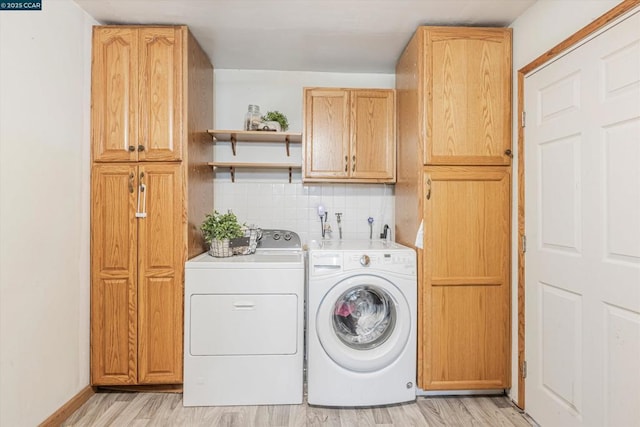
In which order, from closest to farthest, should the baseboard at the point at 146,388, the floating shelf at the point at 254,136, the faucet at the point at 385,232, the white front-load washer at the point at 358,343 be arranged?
the white front-load washer at the point at 358,343 < the baseboard at the point at 146,388 < the floating shelf at the point at 254,136 < the faucet at the point at 385,232

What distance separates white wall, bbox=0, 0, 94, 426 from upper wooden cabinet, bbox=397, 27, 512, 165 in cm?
207

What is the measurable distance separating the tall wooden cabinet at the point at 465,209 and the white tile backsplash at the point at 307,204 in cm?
79

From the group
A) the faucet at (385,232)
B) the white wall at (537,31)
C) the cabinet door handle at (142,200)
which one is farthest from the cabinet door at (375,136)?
the cabinet door handle at (142,200)

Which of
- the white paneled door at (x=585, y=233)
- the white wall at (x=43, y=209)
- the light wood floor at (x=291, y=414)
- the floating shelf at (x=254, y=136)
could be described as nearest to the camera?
the white paneled door at (x=585, y=233)

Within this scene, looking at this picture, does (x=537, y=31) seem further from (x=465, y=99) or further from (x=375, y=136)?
(x=375, y=136)

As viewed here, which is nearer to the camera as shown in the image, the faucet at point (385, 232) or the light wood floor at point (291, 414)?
the light wood floor at point (291, 414)

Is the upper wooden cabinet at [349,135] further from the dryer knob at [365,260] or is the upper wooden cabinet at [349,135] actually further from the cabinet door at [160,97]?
the cabinet door at [160,97]

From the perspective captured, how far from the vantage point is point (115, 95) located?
2061mm

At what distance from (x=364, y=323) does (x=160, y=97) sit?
1920mm

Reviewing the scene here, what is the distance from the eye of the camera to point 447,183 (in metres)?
2.04

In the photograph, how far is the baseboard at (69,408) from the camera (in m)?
1.73

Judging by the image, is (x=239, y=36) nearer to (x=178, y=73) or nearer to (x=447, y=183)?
(x=178, y=73)

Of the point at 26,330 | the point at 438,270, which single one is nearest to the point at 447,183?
the point at 438,270

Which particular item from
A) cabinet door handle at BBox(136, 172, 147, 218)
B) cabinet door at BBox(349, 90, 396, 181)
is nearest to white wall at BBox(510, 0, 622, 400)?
cabinet door at BBox(349, 90, 396, 181)
